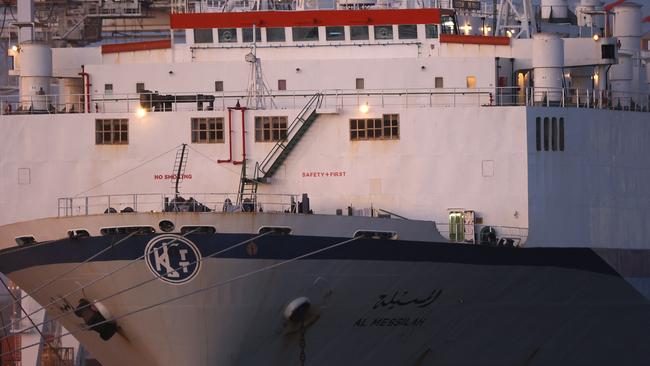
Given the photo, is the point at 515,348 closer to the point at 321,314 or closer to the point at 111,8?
the point at 321,314

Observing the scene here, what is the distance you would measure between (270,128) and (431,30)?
474cm

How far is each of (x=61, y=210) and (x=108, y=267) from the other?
13.5 feet

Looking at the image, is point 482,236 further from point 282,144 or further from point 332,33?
point 332,33

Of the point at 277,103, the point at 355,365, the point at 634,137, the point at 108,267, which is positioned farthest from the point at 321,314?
the point at 634,137

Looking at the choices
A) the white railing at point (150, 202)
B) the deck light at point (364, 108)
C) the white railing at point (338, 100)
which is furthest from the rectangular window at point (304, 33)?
the white railing at point (150, 202)

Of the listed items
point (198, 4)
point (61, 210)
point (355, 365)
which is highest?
point (198, 4)

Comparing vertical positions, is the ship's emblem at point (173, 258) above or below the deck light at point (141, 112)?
below

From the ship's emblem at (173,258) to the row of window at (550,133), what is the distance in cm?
795

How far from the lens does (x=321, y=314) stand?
33531mm

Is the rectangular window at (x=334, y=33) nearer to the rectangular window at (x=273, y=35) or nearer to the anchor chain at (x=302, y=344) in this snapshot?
the rectangular window at (x=273, y=35)

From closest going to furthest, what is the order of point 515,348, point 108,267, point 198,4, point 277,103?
point 108,267, point 515,348, point 277,103, point 198,4

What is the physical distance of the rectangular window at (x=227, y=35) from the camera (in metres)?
39.6

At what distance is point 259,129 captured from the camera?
121 ft

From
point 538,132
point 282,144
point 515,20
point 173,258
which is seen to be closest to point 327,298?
point 173,258
